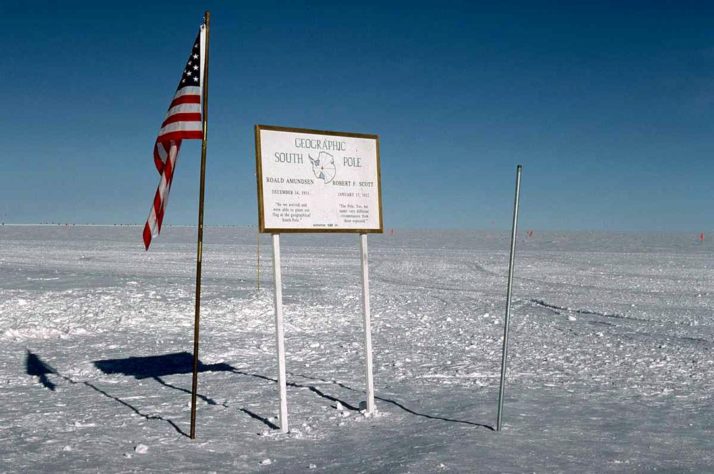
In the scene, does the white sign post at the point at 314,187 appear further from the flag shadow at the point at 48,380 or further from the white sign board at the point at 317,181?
the flag shadow at the point at 48,380

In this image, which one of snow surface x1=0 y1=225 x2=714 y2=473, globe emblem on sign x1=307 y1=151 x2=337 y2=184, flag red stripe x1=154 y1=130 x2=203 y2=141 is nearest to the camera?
snow surface x1=0 y1=225 x2=714 y2=473

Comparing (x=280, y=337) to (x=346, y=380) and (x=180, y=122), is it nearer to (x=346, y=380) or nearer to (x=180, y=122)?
(x=180, y=122)

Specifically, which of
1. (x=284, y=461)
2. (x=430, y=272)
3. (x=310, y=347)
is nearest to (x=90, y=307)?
(x=310, y=347)

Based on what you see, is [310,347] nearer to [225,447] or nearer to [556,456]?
[225,447]

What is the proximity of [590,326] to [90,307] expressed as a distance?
33.3 feet

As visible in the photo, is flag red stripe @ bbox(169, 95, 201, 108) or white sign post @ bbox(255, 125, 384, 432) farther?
white sign post @ bbox(255, 125, 384, 432)

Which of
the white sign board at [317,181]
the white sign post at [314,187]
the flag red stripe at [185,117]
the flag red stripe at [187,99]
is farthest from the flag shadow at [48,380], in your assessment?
the flag red stripe at [187,99]

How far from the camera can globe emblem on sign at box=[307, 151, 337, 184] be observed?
721 cm

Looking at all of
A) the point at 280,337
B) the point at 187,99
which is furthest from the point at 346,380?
the point at 187,99

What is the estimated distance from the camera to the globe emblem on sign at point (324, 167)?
23.7 feet

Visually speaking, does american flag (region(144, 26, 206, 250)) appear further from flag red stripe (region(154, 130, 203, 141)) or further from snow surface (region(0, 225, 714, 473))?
snow surface (region(0, 225, 714, 473))

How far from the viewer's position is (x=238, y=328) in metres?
13.7

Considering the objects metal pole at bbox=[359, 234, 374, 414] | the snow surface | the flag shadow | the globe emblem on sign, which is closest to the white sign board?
the globe emblem on sign

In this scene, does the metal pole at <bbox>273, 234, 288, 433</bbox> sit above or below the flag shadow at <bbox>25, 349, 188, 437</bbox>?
above
